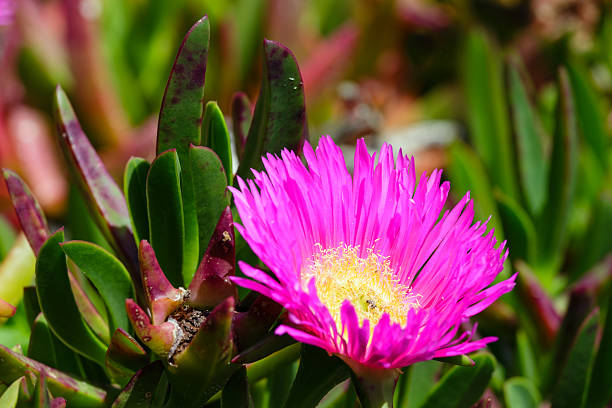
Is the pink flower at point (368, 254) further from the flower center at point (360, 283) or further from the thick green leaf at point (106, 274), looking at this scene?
the thick green leaf at point (106, 274)

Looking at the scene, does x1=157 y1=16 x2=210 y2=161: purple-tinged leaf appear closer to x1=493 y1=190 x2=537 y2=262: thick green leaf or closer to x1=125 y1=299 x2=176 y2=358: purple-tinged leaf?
x1=125 y1=299 x2=176 y2=358: purple-tinged leaf

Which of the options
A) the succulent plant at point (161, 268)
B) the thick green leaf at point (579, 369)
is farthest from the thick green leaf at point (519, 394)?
the succulent plant at point (161, 268)

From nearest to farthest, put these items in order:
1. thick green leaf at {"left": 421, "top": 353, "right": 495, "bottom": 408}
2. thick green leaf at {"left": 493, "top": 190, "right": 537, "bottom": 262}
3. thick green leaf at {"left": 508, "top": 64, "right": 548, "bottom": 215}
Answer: thick green leaf at {"left": 421, "top": 353, "right": 495, "bottom": 408} < thick green leaf at {"left": 493, "top": 190, "right": 537, "bottom": 262} < thick green leaf at {"left": 508, "top": 64, "right": 548, "bottom": 215}

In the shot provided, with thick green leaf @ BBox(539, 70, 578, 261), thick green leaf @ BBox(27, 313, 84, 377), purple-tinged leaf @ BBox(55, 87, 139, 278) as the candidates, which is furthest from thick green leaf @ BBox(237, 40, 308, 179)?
thick green leaf @ BBox(539, 70, 578, 261)

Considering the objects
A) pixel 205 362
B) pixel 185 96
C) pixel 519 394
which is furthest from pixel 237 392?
pixel 519 394

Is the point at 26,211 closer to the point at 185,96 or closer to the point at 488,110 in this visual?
the point at 185,96
